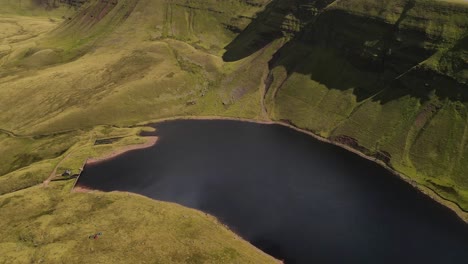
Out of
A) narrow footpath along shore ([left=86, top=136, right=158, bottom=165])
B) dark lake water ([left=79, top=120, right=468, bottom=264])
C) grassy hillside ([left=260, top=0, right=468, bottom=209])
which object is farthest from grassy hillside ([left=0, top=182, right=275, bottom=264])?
grassy hillside ([left=260, top=0, right=468, bottom=209])

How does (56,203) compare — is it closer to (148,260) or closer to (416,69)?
(148,260)

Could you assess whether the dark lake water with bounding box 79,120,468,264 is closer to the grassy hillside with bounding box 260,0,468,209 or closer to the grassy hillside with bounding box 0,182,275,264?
the grassy hillside with bounding box 0,182,275,264

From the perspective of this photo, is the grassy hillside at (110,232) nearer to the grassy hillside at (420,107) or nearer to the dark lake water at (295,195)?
the dark lake water at (295,195)

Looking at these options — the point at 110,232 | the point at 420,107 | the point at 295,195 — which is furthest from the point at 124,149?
the point at 420,107

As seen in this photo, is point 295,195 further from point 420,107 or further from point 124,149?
point 124,149

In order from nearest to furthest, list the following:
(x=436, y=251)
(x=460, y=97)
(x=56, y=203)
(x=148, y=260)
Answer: (x=148, y=260) < (x=436, y=251) < (x=56, y=203) < (x=460, y=97)

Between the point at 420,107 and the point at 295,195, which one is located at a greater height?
the point at 420,107

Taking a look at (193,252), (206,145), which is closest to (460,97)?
(206,145)

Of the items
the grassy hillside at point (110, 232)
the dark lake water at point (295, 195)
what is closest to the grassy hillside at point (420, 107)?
the dark lake water at point (295, 195)
